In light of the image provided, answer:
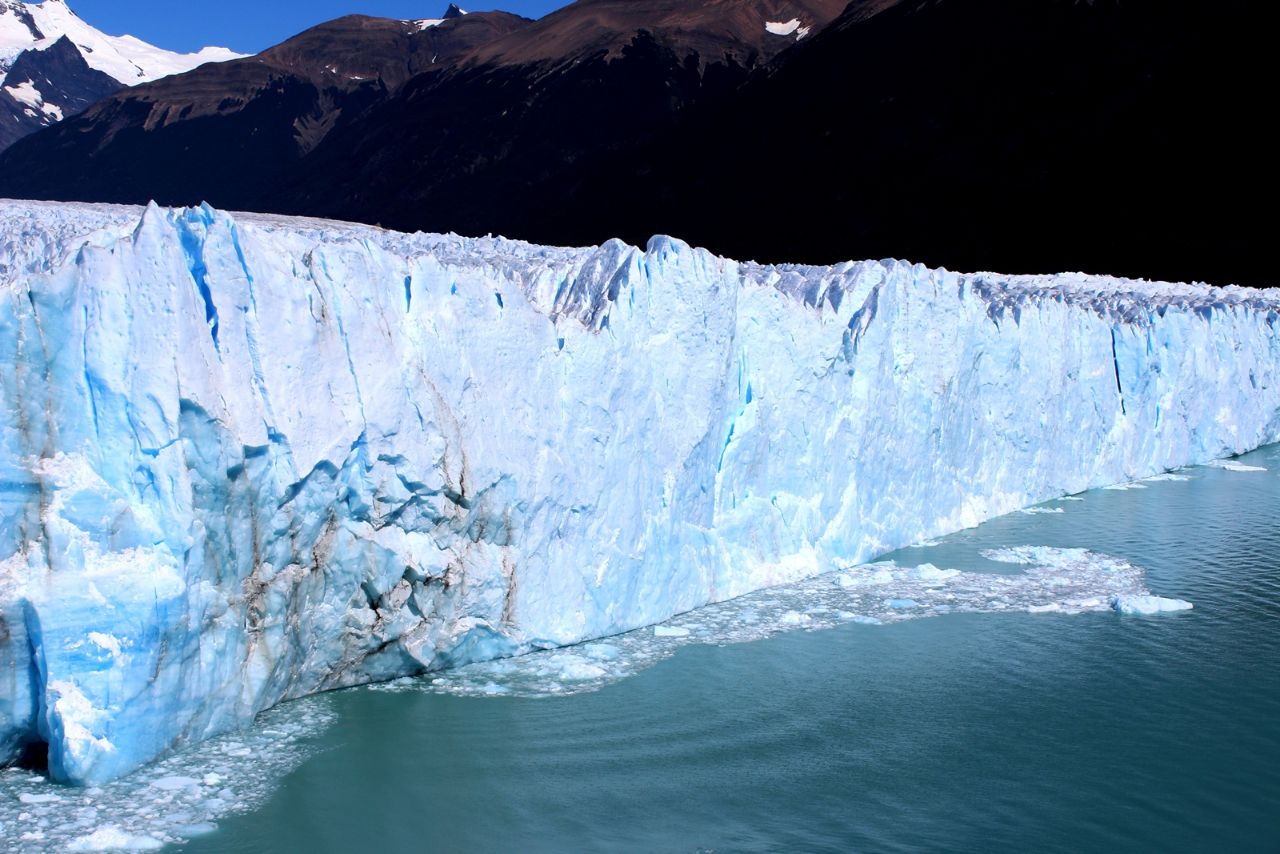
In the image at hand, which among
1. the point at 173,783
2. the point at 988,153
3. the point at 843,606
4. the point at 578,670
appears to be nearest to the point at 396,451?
the point at 578,670

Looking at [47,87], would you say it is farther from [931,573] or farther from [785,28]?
[931,573]

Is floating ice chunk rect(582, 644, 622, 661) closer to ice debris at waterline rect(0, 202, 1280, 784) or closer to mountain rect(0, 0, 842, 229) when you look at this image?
ice debris at waterline rect(0, 202, 1280, 784)

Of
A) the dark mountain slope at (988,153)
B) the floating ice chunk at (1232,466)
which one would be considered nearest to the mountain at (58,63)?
the dark mountain slope at (988,153)

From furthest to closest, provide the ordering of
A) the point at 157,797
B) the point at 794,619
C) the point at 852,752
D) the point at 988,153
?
the point at 988,153 < the point at 794,619 < the point at 852,752 < the point at 157,797

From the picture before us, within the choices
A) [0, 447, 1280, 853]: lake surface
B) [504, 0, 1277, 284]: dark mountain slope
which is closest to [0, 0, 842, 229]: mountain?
[504, 0, 1277, 284]: dark mountain slope

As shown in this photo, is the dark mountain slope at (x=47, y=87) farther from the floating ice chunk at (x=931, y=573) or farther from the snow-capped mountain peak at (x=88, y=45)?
the floating ice chunk at (x=931, y=573)

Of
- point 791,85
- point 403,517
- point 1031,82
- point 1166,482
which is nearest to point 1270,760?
point 403,517
